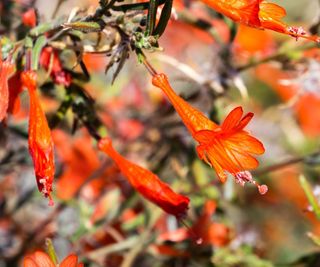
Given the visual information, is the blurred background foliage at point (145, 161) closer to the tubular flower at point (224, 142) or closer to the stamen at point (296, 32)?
the tubular flower at point (224, 142)

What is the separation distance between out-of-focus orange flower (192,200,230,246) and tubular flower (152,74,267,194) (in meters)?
0.86

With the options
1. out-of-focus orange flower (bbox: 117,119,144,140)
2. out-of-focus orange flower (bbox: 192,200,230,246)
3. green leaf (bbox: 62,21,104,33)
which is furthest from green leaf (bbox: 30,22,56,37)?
out-of-focus orange flower (bbox: 117,119,144,140)

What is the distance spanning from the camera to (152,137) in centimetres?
265

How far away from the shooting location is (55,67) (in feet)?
5.06

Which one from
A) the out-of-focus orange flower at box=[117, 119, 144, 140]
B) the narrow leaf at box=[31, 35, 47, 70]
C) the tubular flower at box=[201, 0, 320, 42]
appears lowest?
the out-of-focus orange flower at box=[117, 119, 144, 140]

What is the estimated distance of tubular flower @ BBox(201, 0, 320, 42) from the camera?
4.19 feet

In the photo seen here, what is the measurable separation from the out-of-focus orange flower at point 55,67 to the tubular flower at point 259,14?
1.40 ft

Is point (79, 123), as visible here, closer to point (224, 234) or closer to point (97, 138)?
point (97, 138)

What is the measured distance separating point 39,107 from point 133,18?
11.2 inches

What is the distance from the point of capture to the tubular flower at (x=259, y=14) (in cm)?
128

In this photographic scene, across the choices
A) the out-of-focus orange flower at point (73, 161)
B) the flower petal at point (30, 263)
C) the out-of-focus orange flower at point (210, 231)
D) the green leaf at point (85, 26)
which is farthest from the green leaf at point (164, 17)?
the out-of-focus orange flower at point (73, 161)

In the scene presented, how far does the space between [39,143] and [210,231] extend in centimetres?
95

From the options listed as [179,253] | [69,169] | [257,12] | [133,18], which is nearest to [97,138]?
[133,18]

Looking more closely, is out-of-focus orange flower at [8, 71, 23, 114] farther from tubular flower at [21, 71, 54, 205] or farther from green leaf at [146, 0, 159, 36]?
green leaf at [146, 0, 159, 36]
